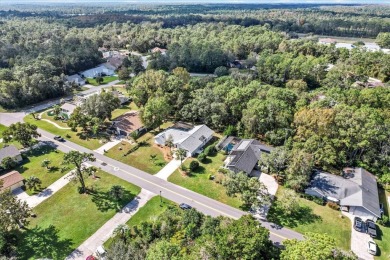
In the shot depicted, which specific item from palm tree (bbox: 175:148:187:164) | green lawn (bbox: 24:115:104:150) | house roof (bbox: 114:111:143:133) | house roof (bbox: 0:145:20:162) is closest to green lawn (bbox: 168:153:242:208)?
palm tree (bbox: 175:148:187:164)

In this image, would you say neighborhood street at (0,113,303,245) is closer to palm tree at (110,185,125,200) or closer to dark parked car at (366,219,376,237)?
palm tree at (110,185,125,200)

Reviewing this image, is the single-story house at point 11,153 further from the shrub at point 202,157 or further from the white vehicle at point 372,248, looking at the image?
the white vehicle at point 372,248

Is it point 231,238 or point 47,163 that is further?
point 47,163

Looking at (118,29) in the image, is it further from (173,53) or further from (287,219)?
(287,219)

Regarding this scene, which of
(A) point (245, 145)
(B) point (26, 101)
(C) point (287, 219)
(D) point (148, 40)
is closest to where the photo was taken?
(C) point (287, 219)

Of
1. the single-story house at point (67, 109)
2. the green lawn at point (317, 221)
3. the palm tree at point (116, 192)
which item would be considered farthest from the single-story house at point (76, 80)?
the green lawn at point (317, 221)

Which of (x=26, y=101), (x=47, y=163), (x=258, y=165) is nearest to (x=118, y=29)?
(x=26, y=101)

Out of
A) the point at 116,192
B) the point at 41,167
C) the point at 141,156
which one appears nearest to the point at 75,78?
the point at 41,167
